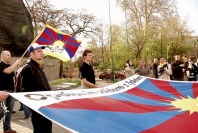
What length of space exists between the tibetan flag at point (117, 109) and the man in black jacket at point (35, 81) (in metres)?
0.37

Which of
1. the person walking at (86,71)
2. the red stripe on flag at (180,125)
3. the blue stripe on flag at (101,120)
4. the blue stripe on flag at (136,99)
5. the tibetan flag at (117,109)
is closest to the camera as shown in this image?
the blue stripe on flag at (101,120)

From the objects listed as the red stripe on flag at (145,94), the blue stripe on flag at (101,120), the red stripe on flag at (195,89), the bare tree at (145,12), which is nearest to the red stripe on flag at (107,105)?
the blue stripe on flag at (101,120)

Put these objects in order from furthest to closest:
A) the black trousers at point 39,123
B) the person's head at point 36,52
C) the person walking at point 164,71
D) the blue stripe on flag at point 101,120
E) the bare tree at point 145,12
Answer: the bare tree at point 145,12
the person walking at point 164,71
the person's head at point 36,52
the black trousers at point 39,123
the blue stripe on flag at point 101,120

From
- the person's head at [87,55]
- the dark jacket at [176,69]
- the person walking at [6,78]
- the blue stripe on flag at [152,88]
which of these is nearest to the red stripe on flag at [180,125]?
the blue stripe on flag at [152,88]

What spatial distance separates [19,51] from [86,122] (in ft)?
46.6

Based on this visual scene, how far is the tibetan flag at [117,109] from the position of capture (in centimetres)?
316

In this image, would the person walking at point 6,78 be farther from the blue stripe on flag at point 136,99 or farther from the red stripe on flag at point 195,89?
the red stripe on flag at point 195,89

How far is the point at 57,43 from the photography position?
6.45 meters

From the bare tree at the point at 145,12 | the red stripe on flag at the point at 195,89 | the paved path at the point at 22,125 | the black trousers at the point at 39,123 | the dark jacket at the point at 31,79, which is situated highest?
the bare tree at the point at 145,12

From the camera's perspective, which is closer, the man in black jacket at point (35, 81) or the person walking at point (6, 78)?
the man in black jacket at point (35, 81)

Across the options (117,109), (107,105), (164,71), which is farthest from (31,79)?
(164,71)

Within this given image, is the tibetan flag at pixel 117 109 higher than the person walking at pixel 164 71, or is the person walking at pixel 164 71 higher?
the person walking at pixel 164 71

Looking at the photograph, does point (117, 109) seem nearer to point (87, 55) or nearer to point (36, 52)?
point (36, 52)

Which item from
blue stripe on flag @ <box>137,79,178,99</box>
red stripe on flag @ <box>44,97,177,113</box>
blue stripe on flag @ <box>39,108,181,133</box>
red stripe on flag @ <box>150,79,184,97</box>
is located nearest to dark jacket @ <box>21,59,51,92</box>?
red stripe on flag @ <box>44,97,177,113</box>
